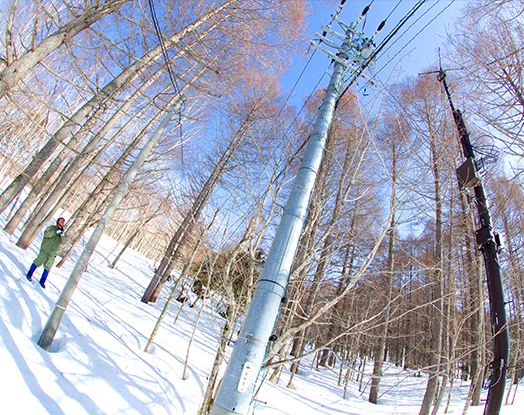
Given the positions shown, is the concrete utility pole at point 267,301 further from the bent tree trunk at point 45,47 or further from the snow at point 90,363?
the bent tree trunk at point 45,47

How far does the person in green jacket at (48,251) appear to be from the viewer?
515 cm

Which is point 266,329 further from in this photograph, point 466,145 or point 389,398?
point 389,398

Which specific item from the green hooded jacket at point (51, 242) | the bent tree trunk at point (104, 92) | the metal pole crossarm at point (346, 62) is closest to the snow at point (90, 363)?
the green hooded jacket at point (51, 242)

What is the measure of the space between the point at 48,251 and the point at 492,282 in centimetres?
807

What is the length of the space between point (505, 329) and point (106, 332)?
20.4 ft

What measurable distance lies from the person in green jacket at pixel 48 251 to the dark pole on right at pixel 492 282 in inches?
296

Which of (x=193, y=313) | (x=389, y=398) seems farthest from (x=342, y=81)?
(x=389, y=398)

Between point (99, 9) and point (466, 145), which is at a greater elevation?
point (466, 145)

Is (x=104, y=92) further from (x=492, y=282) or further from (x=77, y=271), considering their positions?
(x=492, y=282)

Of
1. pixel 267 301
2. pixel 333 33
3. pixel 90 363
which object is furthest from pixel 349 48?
pixel 90 363

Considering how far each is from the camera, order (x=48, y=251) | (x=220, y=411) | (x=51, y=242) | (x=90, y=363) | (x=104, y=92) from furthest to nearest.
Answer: (x=51, y=242), (x=48, y=251), (x=104, y=92), (x=90, y=363), (x=220, y=411)

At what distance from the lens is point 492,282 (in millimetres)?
3875

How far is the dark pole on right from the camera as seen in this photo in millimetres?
3365

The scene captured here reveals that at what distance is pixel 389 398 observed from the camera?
1177 centimetres
